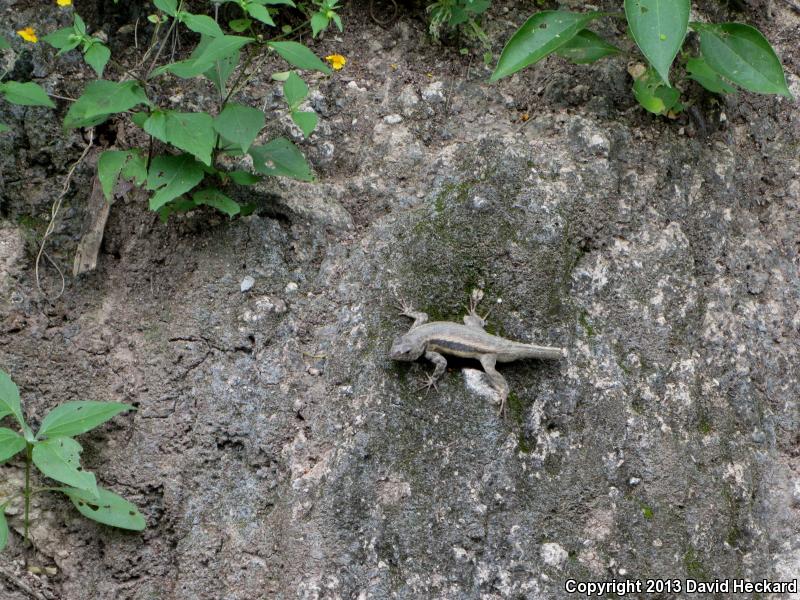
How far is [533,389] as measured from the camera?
13.4 ft

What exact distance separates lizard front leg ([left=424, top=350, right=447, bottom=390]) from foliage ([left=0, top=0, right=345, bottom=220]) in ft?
3.81

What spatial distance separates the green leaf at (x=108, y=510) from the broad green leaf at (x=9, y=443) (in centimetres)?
36

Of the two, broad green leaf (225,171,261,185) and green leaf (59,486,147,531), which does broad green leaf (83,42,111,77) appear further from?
green leaf (59,486,147,531)

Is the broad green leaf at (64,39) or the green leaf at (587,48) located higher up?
the broad green leaf at (64,39)

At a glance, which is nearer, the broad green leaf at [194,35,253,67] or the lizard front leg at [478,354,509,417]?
the broad green leaf at [194,35,253,67]

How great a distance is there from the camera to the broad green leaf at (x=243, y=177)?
4332 mm

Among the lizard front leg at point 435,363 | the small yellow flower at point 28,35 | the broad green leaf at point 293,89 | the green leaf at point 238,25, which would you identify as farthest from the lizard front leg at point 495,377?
the small yellow flower at point 28,35

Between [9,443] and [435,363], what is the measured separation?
1909 millimetres

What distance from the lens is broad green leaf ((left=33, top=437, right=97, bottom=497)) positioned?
344cm

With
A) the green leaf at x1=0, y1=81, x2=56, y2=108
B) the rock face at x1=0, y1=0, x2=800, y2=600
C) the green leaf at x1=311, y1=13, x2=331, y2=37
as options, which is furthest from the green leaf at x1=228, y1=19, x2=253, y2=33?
the green leaf at x1=0, y1=81, x2=56, y2=108

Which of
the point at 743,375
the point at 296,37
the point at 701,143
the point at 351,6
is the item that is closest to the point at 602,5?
the point at 701,143

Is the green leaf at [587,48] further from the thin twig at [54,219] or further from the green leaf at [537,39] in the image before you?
the thin twig at [54,219]

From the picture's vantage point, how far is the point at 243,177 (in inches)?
171

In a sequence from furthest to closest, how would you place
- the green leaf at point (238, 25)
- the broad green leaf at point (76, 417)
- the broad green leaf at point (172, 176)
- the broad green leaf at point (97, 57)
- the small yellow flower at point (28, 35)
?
the green leaf at point (238, 25)
the small yellow flower at point (28, 35)
the broad green leaf at point (172, 176)
the broad green leaf at point (97, 57)
the broad green leaf at point (76, 417)
